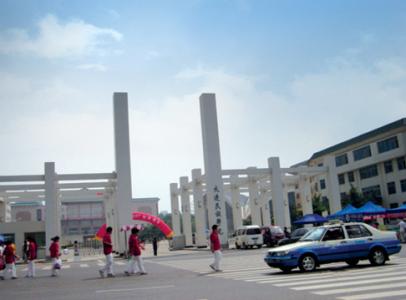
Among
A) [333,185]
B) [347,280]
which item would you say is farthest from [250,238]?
[347,280]

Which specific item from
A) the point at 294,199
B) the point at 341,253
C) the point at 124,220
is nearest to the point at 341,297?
the point at 341,253

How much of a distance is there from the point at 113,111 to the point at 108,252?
65.7 feet

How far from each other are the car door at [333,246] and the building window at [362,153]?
5307 centimetres

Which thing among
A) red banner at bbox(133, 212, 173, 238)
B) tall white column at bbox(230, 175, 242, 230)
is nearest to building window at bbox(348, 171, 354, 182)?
tall white column at bbox(230, 175, 242, 230)

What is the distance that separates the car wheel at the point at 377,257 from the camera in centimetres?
1514

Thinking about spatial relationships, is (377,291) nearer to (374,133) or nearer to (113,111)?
(113,111)

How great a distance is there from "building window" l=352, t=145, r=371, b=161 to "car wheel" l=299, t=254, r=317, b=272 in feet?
177

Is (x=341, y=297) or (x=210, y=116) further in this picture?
(x=210, y=116)

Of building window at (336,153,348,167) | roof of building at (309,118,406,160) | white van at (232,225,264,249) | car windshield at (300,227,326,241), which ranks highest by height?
roof of building at (309,118,406,160)

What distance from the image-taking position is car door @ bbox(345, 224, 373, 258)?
14945 millimetres

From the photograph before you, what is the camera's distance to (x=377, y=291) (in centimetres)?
984

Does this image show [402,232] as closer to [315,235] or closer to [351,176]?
[315,235]

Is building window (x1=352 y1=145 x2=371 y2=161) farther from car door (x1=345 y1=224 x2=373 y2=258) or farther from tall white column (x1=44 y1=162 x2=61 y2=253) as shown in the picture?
car door (x1=345 y1=224 x2=373 y2=258)

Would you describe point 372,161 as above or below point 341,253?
above
